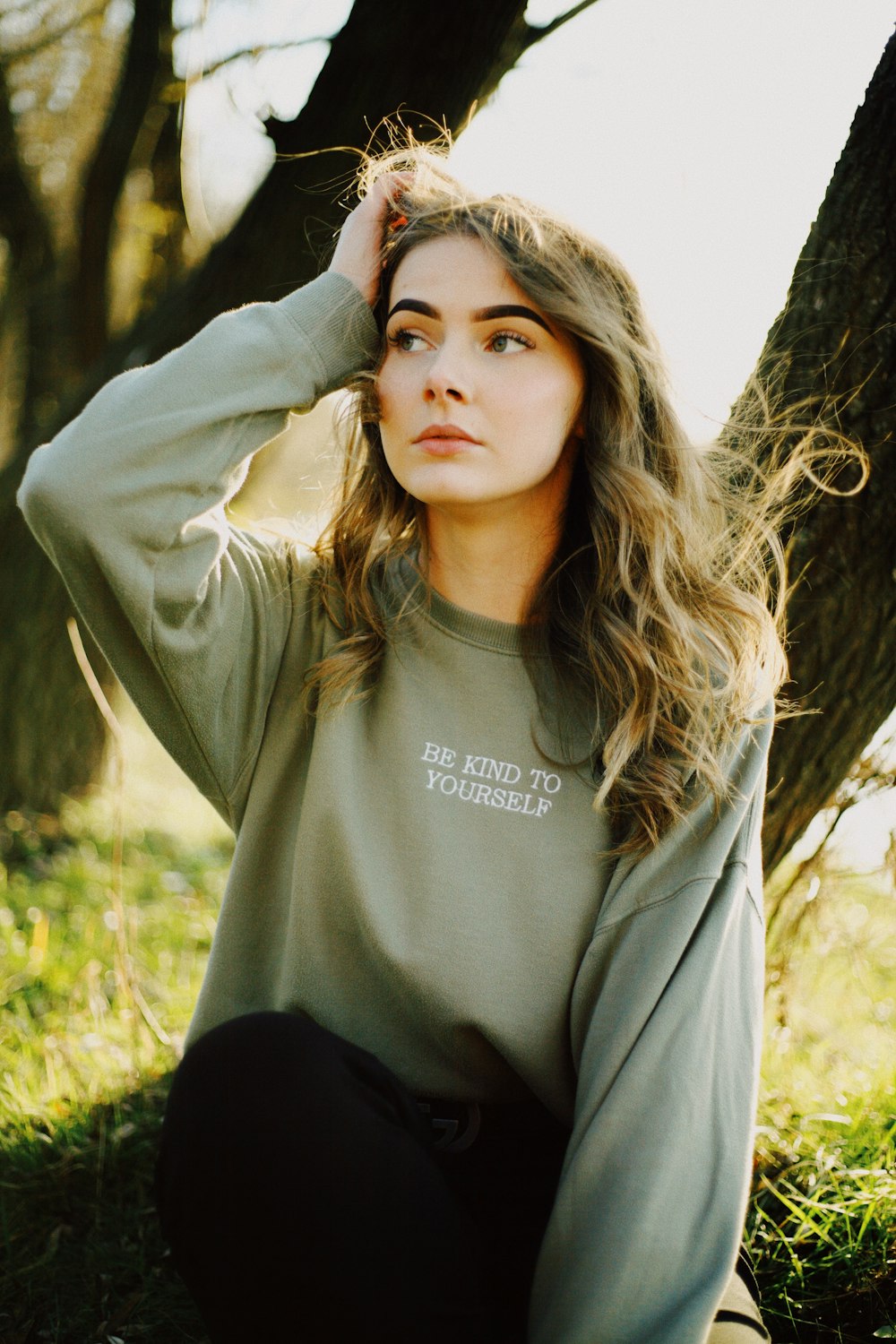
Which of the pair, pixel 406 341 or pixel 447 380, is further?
pixel 406 341

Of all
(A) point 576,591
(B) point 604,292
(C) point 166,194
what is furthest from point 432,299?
(C) point 166,194

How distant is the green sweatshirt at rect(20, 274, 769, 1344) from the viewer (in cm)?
154

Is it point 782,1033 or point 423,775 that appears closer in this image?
point 423,775

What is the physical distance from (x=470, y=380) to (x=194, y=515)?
51 cm

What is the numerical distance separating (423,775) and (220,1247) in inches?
31.0

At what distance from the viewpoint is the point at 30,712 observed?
Answer: 164 inches

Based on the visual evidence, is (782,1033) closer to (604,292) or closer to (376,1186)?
(376,1186)

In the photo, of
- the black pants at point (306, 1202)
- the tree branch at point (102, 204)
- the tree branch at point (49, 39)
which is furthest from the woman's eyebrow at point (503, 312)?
the tree branch at point (49, 39)

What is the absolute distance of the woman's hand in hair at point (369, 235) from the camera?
186 cm

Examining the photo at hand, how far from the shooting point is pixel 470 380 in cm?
172

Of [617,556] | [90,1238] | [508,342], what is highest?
[508,342]

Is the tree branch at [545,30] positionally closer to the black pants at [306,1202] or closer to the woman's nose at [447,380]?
the woman's nose at [447,380]

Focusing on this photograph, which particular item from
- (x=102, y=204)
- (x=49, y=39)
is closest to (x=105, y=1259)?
(x=102, y=204)

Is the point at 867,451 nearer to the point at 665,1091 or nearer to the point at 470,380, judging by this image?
the point at 470,380
